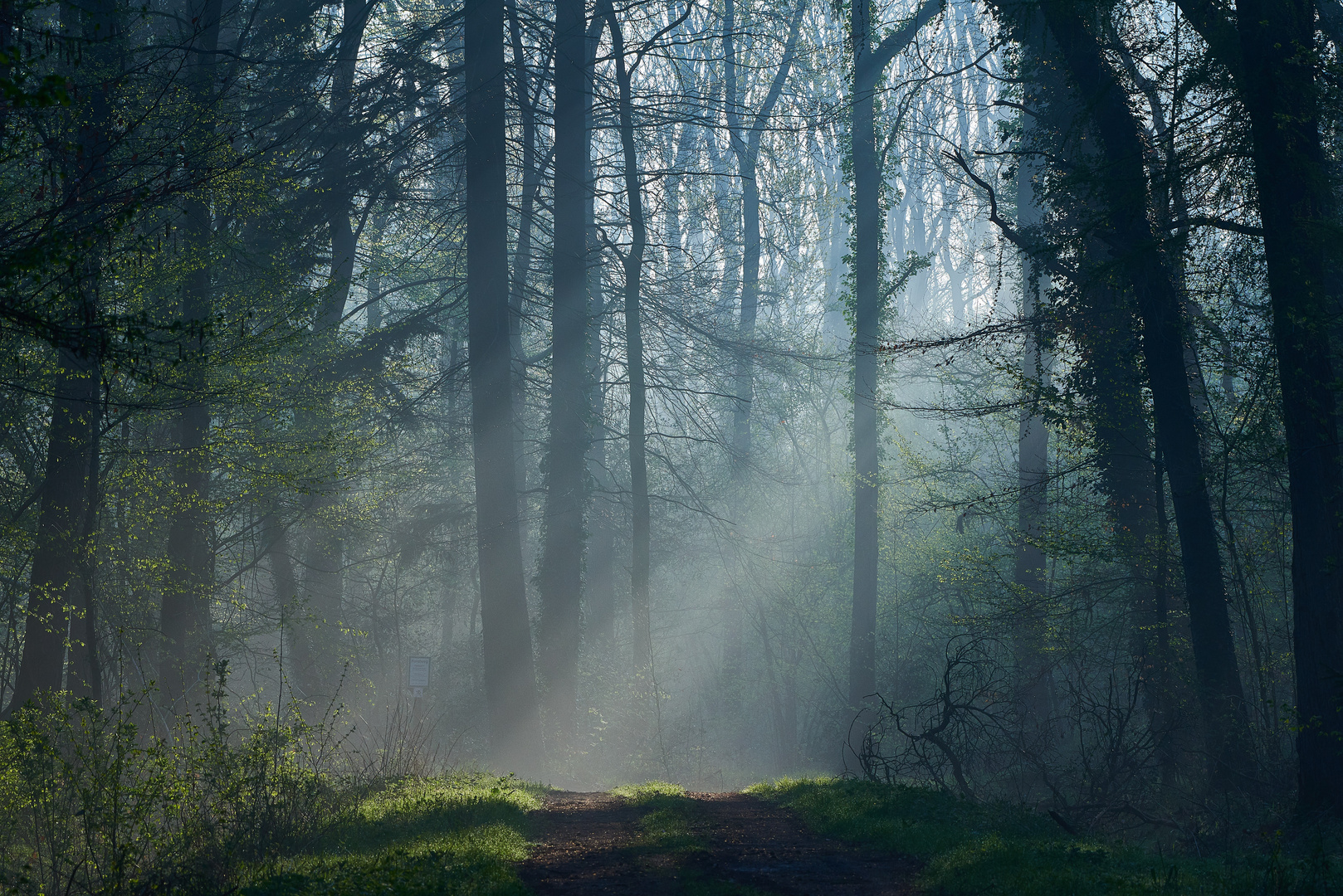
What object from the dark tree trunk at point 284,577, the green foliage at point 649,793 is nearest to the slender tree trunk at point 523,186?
the dark tree trunk at point 284,577

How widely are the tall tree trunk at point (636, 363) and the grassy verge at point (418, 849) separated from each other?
1030 centimetres

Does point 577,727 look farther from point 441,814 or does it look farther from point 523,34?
point 523,34

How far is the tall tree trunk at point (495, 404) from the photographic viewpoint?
16.1m

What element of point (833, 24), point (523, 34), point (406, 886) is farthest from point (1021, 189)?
point (406, 886)

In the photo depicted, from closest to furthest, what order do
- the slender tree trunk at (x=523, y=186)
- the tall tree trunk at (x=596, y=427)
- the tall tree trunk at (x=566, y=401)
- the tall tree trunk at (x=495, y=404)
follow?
the tall tree trunk at (x=495, y=404) → the slender tree trunk at (x=523, y=186) → the tall tree trunk at (x=566, y=401) → the tall tree trunk at (x=596, y=427)

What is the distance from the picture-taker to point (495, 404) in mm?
16234

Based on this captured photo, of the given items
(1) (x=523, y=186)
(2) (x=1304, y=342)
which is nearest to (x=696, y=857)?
(2) (x=1304, y=342)

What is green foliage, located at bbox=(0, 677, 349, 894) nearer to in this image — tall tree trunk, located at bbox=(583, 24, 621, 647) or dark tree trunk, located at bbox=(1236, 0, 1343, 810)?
dark tree trunk, located at bbox=(1236, 0, 1343, 810)

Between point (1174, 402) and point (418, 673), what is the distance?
1076 centimetres

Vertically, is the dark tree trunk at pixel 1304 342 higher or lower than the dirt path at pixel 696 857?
higher

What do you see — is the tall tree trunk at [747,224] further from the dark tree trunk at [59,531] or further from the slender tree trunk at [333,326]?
the dark tree trunk at [59,531]

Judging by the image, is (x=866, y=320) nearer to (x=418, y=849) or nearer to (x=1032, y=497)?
(x=1032, y=497)

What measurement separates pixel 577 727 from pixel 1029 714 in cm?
871

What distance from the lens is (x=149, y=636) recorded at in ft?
48.5
